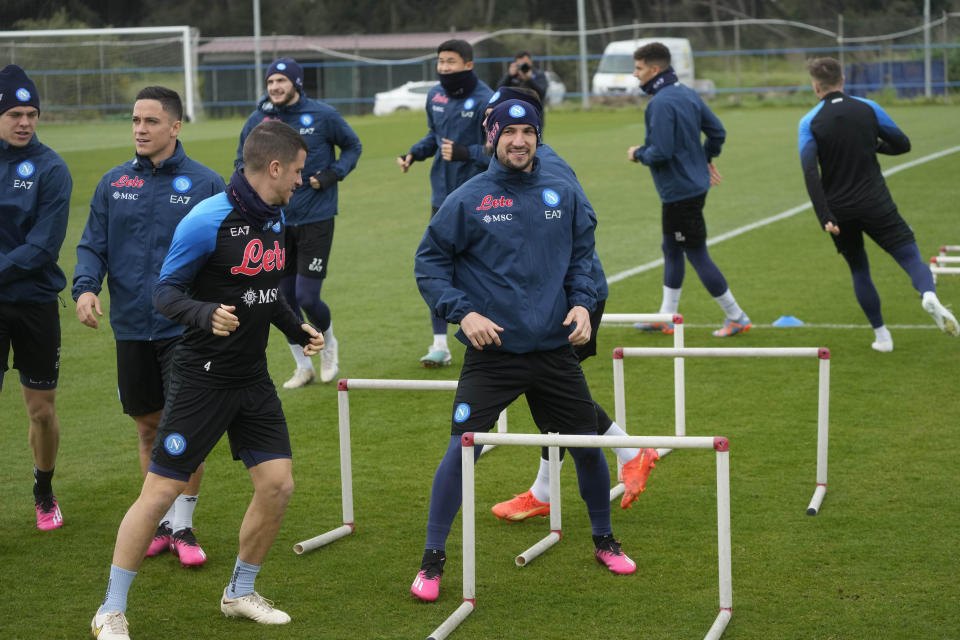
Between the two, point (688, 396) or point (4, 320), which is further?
point (688, 396)

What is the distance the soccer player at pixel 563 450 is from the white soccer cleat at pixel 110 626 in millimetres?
2260

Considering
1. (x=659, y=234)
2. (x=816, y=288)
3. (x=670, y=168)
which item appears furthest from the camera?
(x=659, y=234)

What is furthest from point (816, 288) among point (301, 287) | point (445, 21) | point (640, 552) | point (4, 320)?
point (445, 21)

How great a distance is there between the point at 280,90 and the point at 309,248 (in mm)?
1244

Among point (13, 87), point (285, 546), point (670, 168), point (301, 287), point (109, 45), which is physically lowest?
point (285, 546)

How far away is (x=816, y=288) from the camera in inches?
521

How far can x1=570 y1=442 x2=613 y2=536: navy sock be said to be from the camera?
5828 mm

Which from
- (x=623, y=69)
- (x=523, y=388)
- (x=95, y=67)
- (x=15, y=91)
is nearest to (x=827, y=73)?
(x=523, y=388)

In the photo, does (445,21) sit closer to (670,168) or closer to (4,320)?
(670,168)

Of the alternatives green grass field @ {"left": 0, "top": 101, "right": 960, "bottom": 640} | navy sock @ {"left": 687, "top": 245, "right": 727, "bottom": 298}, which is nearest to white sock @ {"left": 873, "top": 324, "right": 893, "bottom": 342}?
green grass field @ {"left": 0, "top": 101, "right": 960, "bottom": 640}

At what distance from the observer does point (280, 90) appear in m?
9.45

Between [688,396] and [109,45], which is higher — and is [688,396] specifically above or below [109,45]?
below

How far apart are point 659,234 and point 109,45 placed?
26720 mm

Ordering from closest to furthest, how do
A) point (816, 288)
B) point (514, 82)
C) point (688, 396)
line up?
point (688, 396) < point (816, 288) < point (514, 82)
